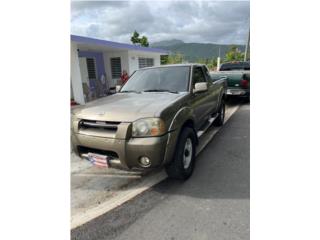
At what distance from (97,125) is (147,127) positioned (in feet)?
2.35

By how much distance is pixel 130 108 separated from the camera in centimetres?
303

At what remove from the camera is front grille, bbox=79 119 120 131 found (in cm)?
288

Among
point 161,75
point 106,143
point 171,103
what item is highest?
point 161,75

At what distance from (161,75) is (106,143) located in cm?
191

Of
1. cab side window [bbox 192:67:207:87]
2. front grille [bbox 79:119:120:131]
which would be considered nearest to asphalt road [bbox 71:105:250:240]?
front grille [bbox 79:119:120:131]

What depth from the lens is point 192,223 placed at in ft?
8.17

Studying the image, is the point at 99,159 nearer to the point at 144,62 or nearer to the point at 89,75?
the point at 89,75

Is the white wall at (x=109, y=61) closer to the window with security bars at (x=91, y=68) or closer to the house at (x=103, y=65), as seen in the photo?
the house at (x=103, y=65)

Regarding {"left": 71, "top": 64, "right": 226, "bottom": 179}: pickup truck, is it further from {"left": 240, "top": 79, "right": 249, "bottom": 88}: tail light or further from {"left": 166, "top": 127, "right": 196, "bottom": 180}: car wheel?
{"left": 240, "top": 79, "right": 249, "bottom": 88}: tail light

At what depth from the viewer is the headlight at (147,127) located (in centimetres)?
277
